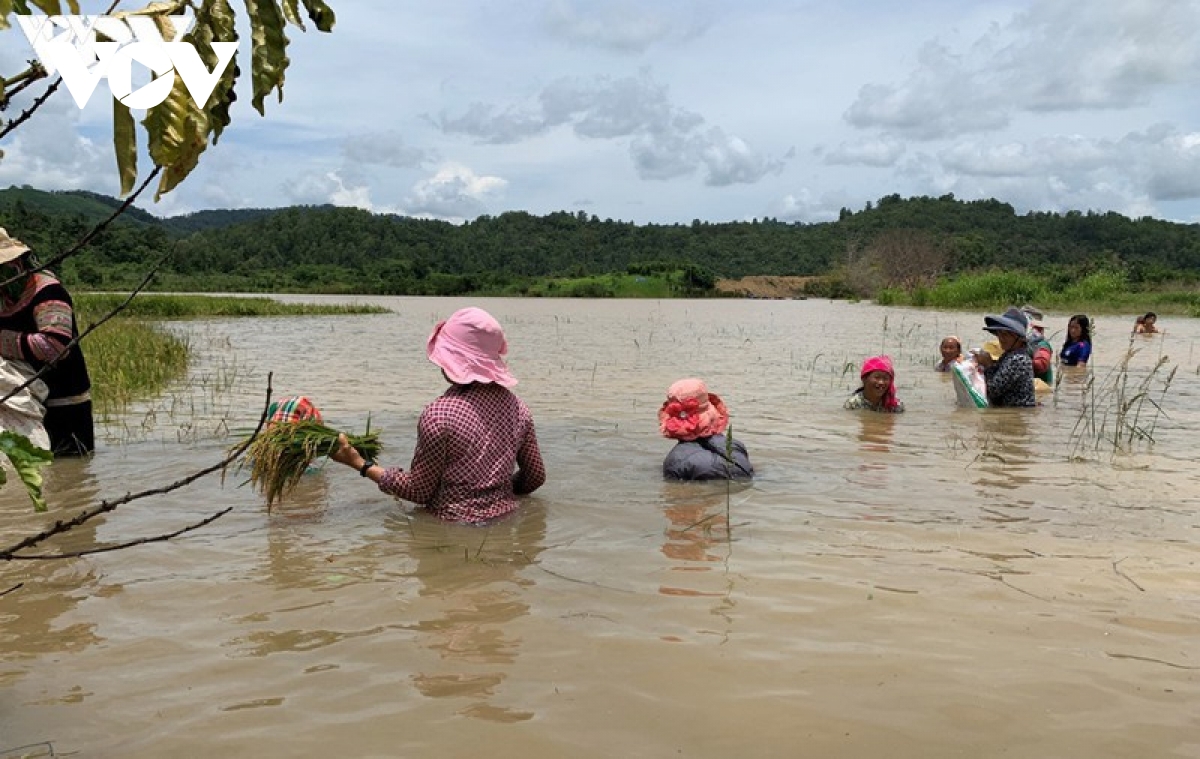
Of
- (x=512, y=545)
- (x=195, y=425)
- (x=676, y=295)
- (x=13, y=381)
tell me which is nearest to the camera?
(x=512, y=545)

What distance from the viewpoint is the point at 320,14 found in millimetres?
1525

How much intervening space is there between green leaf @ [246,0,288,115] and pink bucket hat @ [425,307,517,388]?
10.0 feet

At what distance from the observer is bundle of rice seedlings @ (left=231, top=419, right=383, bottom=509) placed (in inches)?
199

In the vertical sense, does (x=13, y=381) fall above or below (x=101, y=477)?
above

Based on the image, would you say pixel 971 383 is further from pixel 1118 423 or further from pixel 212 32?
pixel 212 32

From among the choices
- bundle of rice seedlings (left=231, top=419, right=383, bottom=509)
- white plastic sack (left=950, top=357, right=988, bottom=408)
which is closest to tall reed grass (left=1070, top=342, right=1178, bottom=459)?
white plastic sack (left=950, top=357, right=988, bottom=408)

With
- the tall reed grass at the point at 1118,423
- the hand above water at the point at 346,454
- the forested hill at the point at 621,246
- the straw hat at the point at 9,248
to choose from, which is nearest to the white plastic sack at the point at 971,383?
the tall reed grass at the point at 1118,423

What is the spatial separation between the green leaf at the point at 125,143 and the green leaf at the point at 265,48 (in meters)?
0.28

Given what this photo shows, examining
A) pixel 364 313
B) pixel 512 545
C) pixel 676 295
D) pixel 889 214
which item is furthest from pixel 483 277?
pixel 512 545

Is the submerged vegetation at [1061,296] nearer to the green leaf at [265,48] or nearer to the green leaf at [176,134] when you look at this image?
the green leaf at [265,48]

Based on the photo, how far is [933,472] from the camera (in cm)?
648

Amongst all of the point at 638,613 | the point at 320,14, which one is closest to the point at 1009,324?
the point at 638,613

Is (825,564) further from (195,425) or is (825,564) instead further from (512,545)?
(195,425)

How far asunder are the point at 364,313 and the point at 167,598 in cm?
2981
